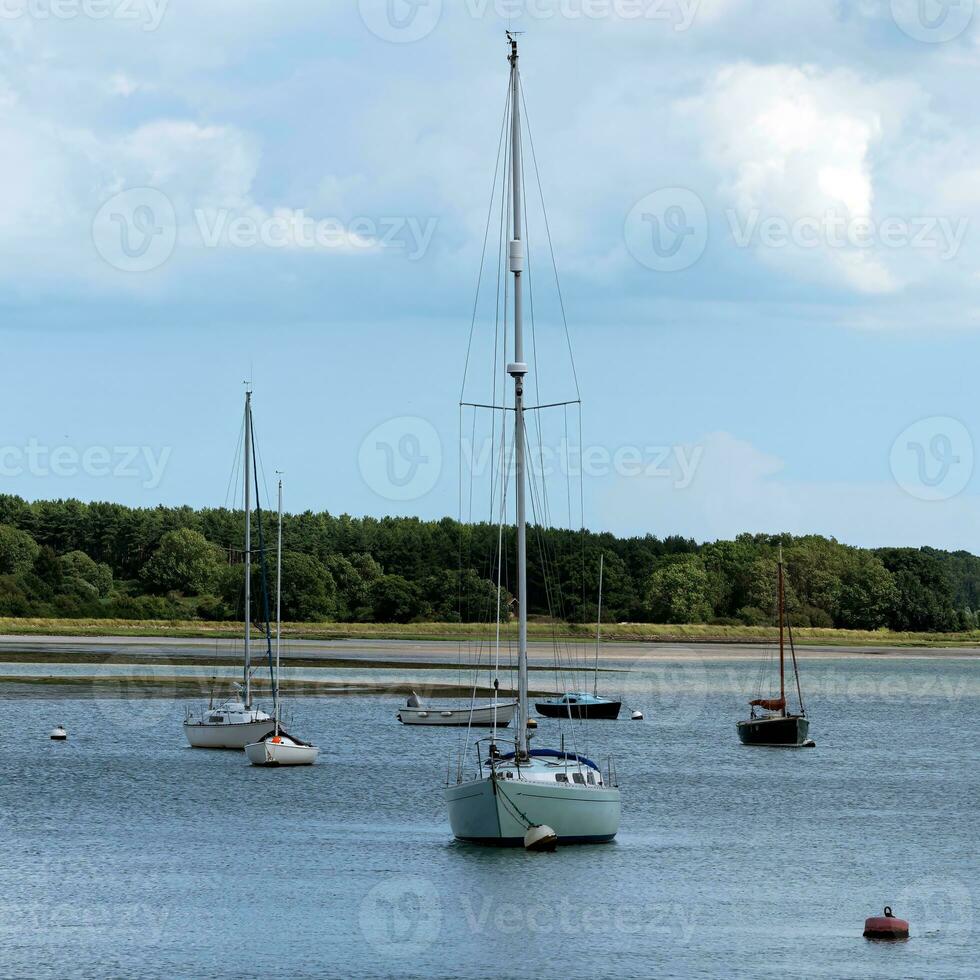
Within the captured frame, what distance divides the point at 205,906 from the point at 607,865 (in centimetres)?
1141

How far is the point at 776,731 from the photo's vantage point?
8844 centimetres

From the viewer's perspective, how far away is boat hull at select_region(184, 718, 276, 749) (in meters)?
76.9

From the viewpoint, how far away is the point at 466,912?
40.2 m

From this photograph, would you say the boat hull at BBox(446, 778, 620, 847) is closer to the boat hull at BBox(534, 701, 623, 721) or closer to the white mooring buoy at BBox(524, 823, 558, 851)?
the white mooring buoy at BBox(524, 823, 558, 851)

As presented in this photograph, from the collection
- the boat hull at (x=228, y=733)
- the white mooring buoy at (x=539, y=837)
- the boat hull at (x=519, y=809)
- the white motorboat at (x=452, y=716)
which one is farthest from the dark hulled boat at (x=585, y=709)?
the white mooring buoy at (x=539, y=837)

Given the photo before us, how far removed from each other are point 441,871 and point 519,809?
260cm

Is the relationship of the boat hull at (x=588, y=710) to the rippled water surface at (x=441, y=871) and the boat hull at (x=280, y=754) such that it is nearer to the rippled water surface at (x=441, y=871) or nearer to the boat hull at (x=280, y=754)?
the rippled water surface at (x=441, y=871)

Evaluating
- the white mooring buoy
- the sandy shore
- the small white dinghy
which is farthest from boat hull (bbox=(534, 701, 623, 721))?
the white mooring buoy

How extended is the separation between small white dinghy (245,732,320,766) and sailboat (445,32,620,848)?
2492 cm

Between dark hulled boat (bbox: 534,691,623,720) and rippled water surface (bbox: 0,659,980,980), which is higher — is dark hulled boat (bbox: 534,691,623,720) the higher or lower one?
the higher one

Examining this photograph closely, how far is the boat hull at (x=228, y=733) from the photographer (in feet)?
252

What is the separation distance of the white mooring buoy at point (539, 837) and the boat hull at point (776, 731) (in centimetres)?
4358

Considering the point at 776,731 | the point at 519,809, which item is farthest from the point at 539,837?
the point at 776,731

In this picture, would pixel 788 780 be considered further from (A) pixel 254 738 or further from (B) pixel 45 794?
(B) pixel 45 794
